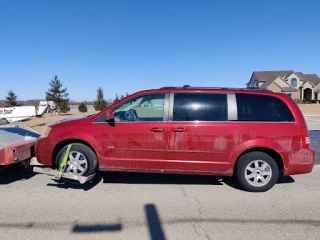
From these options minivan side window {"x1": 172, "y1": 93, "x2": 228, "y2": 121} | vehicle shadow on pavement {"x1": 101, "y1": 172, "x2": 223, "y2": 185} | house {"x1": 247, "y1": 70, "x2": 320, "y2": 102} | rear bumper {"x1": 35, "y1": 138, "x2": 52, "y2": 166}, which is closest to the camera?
minivan side window {"x1": 172, "y1": 93, "x2": 228, "y2": 121}

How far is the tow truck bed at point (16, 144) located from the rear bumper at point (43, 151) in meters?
0.27

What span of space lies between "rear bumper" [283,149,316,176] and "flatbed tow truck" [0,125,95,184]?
3567 millimetres

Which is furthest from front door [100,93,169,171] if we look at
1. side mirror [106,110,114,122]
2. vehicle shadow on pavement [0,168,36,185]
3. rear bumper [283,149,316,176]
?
rear bumper [283,149,316,176]

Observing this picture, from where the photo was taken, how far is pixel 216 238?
294cm

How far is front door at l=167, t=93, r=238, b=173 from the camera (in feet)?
14.1

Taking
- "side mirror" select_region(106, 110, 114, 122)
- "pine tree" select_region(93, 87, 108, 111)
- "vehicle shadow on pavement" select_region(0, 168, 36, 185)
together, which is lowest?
"vehicle shadow on pavement" select_region(0, 168, 36, 185)

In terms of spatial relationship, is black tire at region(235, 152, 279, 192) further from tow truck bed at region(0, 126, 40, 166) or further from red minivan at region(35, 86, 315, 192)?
tow truck bed at region(0, 126, 40, 166)

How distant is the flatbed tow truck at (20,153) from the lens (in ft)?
14.2

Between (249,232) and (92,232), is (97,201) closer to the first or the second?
(92,232)

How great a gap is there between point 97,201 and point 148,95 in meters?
2.07

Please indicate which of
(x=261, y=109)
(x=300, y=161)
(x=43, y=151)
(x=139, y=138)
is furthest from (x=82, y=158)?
(x=300, y=161)

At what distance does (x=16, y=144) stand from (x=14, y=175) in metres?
1.16

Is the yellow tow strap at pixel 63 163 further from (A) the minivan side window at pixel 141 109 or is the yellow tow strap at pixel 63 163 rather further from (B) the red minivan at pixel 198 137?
(A) the minivan side window at pixel 141 109

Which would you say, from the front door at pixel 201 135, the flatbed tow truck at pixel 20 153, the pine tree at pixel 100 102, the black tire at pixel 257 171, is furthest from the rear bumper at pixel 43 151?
the pine tree at pixel 100 102
